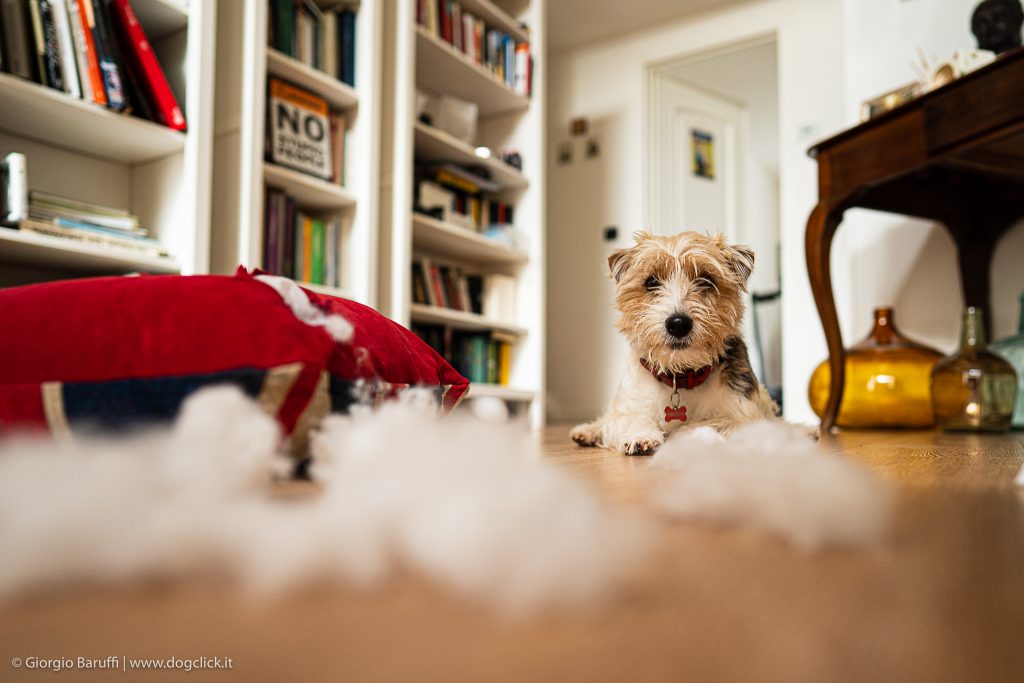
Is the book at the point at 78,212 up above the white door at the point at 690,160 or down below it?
below

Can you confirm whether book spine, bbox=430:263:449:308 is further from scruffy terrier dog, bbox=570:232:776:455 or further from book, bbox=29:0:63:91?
scruffy terrier dog, bbox=570:232:776:455

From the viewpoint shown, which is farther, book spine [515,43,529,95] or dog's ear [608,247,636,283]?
book spine [515,43,529,95]

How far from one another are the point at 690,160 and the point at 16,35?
12.3ft

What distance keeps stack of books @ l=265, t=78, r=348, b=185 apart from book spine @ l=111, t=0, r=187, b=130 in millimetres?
436

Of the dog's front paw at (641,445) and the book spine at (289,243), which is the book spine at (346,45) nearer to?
the book spine at (289,243)

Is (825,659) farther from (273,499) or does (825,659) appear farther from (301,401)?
(301,401)

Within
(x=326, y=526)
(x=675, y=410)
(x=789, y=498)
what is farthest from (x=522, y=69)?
(x=326, y=526)

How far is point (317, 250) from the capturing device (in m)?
2.57

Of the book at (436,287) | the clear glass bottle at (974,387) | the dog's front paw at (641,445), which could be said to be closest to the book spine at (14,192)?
the dog's front paw at (641,445)

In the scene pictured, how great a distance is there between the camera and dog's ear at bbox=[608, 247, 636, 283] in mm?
1409

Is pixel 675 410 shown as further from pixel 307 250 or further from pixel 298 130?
pixel 298 130

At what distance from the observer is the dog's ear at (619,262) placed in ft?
4.62

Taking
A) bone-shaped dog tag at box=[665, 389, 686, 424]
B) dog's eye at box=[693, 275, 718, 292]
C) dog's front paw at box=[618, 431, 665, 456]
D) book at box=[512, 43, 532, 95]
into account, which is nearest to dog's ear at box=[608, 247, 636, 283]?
dog's eye at box=[693, 275, 718, 292]

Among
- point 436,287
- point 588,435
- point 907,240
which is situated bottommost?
point 588,435
